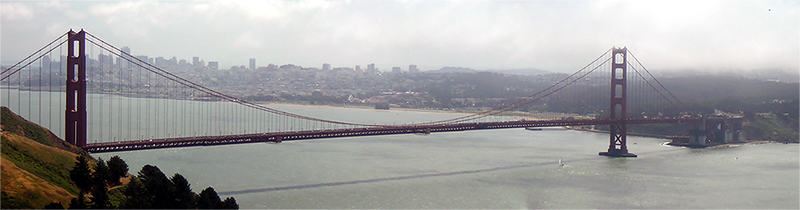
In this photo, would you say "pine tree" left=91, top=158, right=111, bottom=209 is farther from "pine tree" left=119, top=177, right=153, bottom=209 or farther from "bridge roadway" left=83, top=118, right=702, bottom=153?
"bridge roadway" left=83, top=118, right=702, bottom=153

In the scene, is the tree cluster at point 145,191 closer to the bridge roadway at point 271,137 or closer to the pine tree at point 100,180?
the pine tree at point 100,180

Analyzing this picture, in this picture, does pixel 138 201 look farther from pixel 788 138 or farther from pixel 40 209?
pixel 788 138

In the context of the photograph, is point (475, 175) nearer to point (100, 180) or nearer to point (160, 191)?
point (160, 191)

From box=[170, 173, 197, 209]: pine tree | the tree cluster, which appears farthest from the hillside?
box=[170, 173, 197, 209]: pine tree

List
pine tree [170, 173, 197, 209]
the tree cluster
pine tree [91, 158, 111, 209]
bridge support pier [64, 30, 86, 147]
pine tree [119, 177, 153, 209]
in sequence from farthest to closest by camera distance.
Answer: bridge support pier [64, 30, 86, 147] < pine tree [170, 173, 197, 209] < the tree cluster < pine tree [91, 158, 111, 209] < pine tree [119, 177, 153, 209]

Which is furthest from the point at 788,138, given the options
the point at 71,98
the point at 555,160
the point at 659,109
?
the point at 71,98

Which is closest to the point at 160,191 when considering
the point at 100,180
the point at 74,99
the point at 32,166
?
the point at 100,180

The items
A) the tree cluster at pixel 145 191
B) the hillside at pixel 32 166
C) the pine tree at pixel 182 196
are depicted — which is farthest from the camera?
the pine tree at pixel 182 196

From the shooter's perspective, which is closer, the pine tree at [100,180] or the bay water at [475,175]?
the pine tree at [100,180]

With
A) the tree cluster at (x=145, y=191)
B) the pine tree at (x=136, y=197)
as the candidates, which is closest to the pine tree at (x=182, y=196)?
the tree cluster at (x=145, y=191)

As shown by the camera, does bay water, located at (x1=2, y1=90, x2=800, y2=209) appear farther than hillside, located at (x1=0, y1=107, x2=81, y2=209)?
Yes
